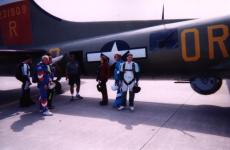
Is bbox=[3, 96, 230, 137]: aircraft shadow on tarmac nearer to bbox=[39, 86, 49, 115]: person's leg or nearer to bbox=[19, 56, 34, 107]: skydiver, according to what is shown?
bbox=[39, 86, 49, 115]: person's leg

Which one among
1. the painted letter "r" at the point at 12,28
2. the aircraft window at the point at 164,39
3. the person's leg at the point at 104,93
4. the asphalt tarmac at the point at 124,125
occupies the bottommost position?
the asphalt tarmac at the point at 124,125

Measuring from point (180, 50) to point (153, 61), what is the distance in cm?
97

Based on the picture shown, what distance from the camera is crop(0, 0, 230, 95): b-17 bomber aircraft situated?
702cm

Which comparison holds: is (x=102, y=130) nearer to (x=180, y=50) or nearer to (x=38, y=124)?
(x=38, y=124)

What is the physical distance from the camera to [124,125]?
19.9 feet

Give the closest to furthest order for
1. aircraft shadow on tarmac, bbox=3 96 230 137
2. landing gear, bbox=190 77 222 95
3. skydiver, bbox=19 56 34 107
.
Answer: aircraft shadow on tarmac, bbox=3 96 230 137
landing gear, bbox=190 77 222 95
skydiver, bbox=19 56 34 107

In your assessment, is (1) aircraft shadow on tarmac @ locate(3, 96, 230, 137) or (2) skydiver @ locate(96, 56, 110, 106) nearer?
(1) aircraft shadow on tarmac @ locate(3, 96, 230, 137)

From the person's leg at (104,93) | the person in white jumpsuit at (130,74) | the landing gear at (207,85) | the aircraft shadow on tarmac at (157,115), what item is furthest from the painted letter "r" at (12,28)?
the landing gear at (207,85)

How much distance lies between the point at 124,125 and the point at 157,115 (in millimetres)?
1318

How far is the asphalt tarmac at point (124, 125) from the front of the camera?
4848 mm

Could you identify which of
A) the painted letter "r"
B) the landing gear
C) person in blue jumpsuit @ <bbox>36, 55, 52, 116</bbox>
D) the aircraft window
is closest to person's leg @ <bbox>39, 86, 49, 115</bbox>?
person in blue jumpsuit @ <bbox>36, 55, 52, 116</bbox>

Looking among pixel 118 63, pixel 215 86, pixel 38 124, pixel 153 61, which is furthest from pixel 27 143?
pixel 215 86

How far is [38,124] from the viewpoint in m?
6.36

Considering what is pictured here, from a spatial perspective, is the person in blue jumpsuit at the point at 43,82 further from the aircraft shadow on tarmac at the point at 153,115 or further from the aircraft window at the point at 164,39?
the aircraft window at the point at 164,39
